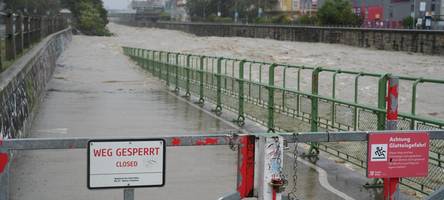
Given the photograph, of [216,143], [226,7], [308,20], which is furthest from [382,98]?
[226,7]

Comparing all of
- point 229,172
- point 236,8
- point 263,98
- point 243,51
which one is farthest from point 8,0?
point 236,8

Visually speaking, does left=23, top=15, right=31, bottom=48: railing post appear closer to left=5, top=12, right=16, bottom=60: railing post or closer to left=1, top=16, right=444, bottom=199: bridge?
left=1, top=16, right=444, bottom=199: bridge

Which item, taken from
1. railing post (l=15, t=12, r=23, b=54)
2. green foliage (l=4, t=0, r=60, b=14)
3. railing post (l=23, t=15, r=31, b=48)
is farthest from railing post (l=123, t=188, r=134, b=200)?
green foliage (l=4, t=0, r=60, b=14)

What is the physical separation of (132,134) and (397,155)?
9063 millimetres

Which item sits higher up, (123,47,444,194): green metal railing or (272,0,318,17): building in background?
(272,0,318,17): building in background

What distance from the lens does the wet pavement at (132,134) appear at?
8.90m

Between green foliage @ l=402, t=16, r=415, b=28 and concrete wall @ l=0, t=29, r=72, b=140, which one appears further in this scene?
green foliage @ l=402, t=16, r=415, b=28

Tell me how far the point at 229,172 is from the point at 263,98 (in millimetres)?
5222

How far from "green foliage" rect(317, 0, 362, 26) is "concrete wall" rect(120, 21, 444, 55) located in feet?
22.7

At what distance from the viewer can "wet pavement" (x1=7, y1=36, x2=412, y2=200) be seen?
890cm

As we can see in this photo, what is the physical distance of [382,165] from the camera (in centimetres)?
541

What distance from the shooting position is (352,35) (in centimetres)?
9531

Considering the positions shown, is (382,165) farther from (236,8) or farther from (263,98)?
(236,8)

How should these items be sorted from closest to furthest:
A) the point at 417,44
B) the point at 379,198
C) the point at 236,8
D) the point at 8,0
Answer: the point at 379,198, the point at 8,0, the point at 417,44, the point at 236,8
